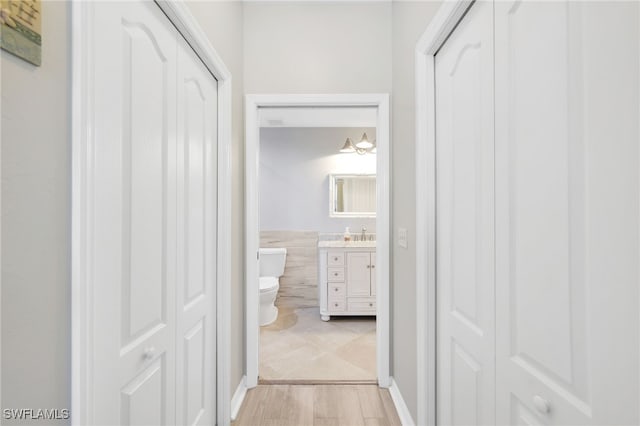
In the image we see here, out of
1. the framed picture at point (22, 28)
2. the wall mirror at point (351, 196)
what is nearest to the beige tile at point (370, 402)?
the framed picture at point (22, 28)

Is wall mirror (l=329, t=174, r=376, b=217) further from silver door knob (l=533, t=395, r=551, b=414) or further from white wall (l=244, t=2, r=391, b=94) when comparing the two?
silver door knob (l=533, t=395, r=551, b=414)

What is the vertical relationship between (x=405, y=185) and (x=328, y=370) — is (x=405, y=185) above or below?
above

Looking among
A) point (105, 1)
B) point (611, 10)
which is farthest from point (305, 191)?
point (611, 10)

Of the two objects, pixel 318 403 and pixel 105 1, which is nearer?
pixel 105 1

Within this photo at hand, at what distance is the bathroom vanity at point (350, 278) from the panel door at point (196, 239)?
1850 millimetres

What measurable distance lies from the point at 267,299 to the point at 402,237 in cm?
185

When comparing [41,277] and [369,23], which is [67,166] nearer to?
[41,277]

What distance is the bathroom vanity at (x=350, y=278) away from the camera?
3.31 m

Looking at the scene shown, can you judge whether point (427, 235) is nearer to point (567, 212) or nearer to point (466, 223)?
point (466, 223)

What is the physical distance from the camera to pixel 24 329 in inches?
22.4

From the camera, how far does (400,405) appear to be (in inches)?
70.0

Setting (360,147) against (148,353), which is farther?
(360,147)

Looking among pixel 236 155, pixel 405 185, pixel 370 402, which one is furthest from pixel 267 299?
pixel 405 185

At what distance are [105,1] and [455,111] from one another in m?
1.17
